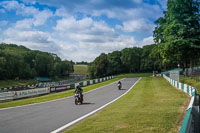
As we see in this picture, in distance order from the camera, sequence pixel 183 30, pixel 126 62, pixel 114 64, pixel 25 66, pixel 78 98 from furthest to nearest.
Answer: pixel 126 62 → pixel 114 64 → pixel 25 66 → pixel 183 30 → pixel 78 98

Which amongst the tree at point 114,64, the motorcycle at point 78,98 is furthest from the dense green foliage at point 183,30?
the tree at point 114,64

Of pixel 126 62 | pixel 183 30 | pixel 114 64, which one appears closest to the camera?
pixel 183 30

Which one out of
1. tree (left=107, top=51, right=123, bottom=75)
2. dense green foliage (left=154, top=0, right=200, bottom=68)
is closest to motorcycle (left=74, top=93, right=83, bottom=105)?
dense green foliage (left=154, top=0, right=200, bottom=68)

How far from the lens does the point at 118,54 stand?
12962 cm

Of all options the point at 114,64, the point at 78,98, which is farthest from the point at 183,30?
the point at 114,64

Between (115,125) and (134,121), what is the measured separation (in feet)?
3.23

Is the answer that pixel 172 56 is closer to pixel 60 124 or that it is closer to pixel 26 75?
pixel 60 124

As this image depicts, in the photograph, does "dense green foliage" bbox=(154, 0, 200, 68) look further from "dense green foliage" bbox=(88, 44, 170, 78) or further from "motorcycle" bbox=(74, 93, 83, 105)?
"dense green foliage" bbox=(88, 44, 170, 78)

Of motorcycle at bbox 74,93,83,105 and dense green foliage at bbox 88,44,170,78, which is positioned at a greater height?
dense green foliage at bbox 88,44,170,78

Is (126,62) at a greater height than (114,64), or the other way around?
(126,62)

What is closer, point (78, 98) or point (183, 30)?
point (78, 98)

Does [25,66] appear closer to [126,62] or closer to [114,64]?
[114,64]

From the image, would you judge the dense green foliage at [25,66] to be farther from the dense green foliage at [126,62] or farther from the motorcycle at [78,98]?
the motorcycle at [78,98]

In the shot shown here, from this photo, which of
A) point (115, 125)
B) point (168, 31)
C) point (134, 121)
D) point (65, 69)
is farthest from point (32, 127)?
point (65, 69)
